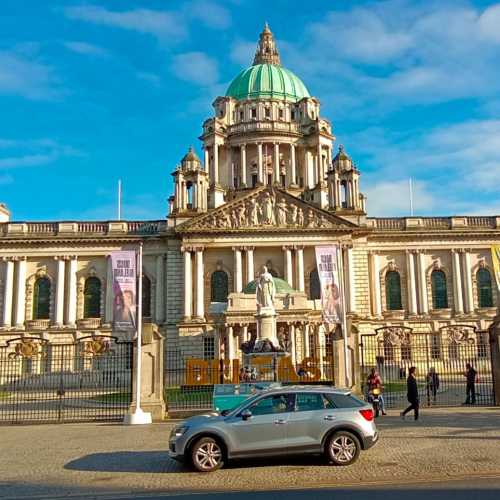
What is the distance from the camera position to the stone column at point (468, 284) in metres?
58.0

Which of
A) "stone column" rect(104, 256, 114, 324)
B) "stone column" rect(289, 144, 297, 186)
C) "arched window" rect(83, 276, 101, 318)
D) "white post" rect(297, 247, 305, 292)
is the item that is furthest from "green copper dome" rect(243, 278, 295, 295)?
"stone column" rect(289, 144, 297, 186)

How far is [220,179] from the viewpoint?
72875 millimetres

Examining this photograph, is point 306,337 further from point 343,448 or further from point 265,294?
point 343,448

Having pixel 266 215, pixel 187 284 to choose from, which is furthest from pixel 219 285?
pixel 266 215

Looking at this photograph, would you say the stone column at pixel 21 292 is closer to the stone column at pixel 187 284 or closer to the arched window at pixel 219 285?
the stone column at pixel 187 284

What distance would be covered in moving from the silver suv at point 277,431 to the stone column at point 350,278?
41045 mm

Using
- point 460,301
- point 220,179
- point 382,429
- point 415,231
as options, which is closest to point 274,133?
point 220,179

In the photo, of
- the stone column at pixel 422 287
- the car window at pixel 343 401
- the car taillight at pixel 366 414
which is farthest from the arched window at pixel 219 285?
the car taillight at pixel 366 414

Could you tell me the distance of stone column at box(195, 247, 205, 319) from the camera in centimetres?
5419

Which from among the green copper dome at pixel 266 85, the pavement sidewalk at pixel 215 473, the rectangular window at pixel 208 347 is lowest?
the pavement sidewalk at pixel 215 473

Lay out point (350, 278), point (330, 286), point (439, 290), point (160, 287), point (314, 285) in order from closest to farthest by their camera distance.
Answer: point (330, 286), point (350, 278), point (314, 285), point (160, 287), point (439, 290)

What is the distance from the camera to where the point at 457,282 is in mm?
58562

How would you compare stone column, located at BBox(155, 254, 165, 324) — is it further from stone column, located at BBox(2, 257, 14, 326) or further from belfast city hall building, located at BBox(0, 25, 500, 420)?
stone column, located at BBox(2, 257, 14, 326)

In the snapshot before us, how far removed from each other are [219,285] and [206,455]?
43675 mm
